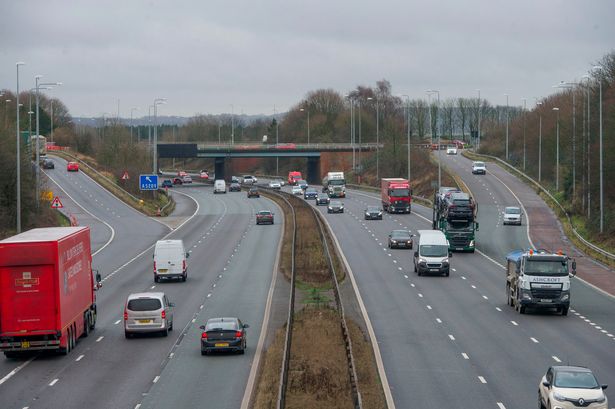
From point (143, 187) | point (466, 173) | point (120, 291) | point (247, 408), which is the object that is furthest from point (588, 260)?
point (466, 173)

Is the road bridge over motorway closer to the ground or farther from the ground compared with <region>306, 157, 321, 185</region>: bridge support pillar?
farther from the ground

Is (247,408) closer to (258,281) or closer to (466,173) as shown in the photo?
(258,281)

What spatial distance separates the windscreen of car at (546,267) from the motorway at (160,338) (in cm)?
1099

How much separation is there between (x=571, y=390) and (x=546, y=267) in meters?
19.8

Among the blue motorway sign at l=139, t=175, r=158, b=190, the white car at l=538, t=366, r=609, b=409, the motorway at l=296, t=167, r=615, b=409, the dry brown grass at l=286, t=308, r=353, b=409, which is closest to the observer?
the white car at l=538, t=366, r=609, b=409

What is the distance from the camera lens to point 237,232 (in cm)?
8362

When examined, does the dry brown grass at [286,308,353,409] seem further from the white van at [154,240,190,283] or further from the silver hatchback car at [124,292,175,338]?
the white van at [154,240,190,283]

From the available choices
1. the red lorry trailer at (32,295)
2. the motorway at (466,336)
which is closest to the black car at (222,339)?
the red lorry trailer at (32,295)

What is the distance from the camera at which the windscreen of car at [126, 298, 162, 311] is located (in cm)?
3684

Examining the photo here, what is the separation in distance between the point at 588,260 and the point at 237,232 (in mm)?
30762

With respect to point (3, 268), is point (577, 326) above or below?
below

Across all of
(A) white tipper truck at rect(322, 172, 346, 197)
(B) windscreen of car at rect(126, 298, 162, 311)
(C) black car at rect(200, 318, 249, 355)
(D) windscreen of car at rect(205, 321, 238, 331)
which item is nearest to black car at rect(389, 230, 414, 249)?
(B) windscreen of car at rect(126, 298, 162, 311)

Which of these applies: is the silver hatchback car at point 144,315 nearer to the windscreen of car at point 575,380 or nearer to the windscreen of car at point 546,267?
the windscreen of car at point 546,267

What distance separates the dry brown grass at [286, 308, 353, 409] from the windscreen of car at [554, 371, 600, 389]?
4.82 m
